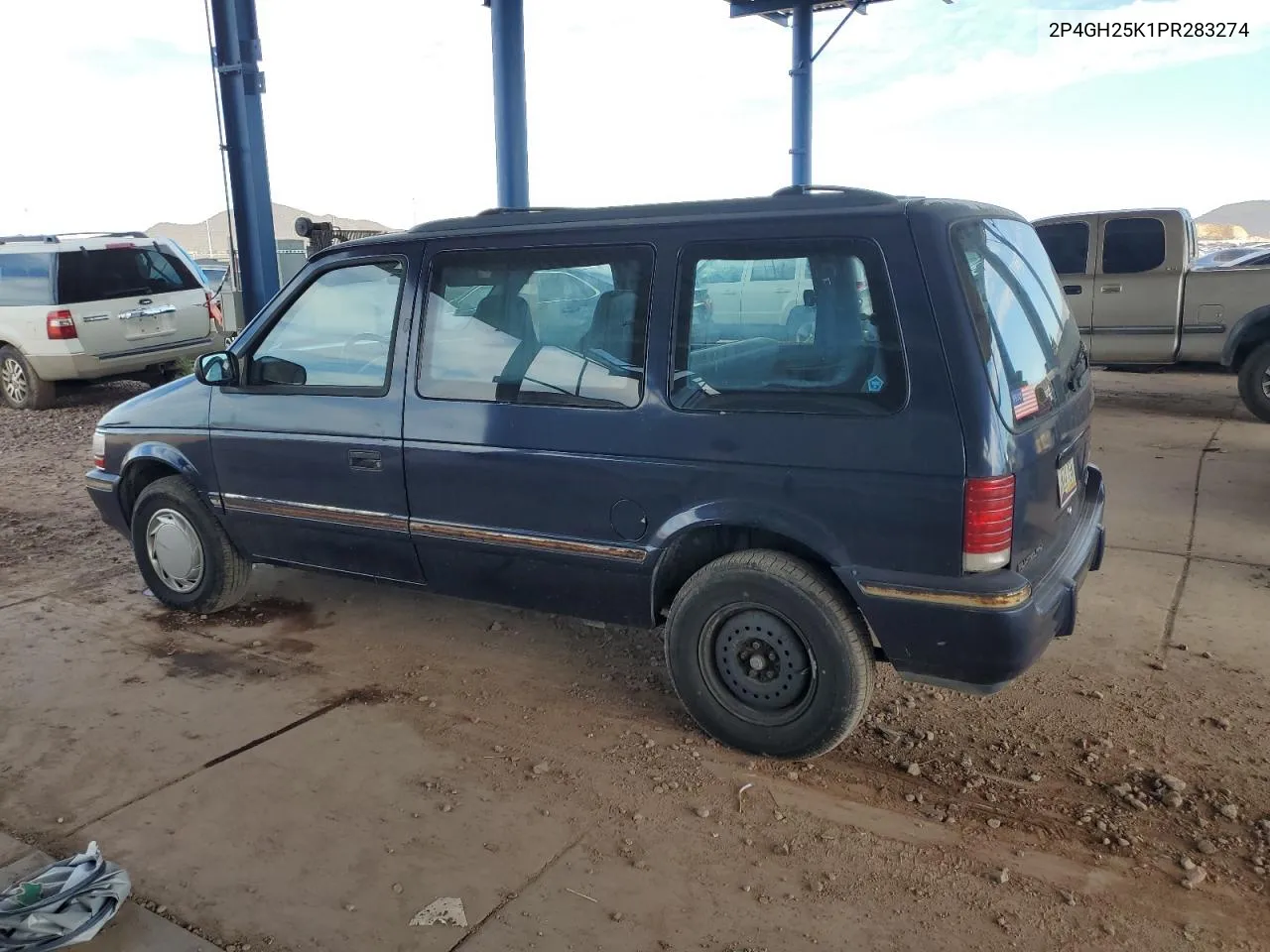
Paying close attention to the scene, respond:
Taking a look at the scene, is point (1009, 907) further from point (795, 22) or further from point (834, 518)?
point (795, 22)

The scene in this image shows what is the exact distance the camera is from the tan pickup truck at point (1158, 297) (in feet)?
29.9

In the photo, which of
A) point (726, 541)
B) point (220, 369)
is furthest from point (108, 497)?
point (726, 541)

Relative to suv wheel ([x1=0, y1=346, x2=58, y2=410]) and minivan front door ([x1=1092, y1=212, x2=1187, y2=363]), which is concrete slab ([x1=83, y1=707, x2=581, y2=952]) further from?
suv wheel ([x1=0, y1=346, x2=58, y2=410])

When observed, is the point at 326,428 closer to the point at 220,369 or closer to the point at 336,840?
the point at 220,369

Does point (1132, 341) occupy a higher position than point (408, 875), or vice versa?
point (1132, 341)

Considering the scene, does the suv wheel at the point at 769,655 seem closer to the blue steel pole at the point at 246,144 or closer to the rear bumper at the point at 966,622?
the rear bumper at the point at 966,622


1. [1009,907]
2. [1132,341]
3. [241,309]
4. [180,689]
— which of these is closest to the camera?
[1009,907]

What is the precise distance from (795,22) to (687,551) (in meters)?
18.2

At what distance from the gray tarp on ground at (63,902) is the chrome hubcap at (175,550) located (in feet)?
7.11

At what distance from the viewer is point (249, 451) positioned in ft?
14.7

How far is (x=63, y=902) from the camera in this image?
2.67 m

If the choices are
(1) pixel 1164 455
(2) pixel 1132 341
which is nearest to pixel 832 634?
(1) pixel 1164 455

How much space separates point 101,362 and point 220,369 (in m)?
7.61

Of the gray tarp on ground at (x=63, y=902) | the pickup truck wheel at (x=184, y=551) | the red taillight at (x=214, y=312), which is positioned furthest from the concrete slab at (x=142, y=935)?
the red taillight at (x=214, y=312)
